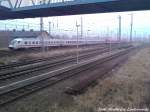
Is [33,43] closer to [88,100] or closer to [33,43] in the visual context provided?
[33,43]

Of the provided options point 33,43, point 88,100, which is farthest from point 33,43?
point 88,100

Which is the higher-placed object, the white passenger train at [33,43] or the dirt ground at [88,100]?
the white passenger train at [33,43]

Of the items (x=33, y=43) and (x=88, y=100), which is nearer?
(x=88, y=100)

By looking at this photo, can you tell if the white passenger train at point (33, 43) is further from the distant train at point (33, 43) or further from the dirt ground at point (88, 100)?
the dirt ground at point (88, 100)

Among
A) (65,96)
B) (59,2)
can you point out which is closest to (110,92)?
(65,96)

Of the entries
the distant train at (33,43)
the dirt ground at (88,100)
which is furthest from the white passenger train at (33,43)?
the dirt ground at (88,100)

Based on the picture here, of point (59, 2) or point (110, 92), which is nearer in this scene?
point (110, 92)

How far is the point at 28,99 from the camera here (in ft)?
39.8

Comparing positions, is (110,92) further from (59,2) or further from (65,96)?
(59,2)

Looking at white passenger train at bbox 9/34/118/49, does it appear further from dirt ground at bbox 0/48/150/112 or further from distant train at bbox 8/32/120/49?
dirt ground at bbox 0/48/150/112

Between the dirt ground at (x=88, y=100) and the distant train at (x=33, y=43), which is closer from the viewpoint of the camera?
the dirt ground at (x=88, y=100)

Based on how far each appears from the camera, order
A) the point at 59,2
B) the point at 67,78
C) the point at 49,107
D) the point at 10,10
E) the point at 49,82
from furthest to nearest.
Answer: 1. the point at 10,10
2. the point at 59,2
3. the point at 67,78
4. the point at 49,82
5. the point at 49,107

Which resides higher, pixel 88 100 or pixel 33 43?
pixel 33 43

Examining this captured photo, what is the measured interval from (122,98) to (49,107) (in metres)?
3.50
